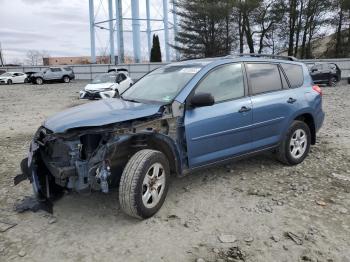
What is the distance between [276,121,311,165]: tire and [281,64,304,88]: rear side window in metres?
0.63

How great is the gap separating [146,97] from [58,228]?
1.93m

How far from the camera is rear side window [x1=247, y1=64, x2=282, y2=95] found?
507 centimetres

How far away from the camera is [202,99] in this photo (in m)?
4.18

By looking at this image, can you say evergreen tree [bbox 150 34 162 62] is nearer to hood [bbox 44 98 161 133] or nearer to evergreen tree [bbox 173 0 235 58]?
evergreen tree [bbox 173 0 235 58]

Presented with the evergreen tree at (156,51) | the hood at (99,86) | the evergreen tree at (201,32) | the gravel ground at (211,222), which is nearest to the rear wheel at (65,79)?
the evergreen tree at (201,32)

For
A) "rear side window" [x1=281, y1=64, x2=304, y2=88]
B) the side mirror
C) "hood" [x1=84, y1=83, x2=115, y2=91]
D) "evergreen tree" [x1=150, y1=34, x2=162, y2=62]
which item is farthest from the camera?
"evergreen tree" [x1=150, y1=34, x2=162, y2=62]

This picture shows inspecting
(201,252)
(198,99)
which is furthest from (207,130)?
(201,252)

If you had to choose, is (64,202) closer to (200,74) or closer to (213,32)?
(200,74)

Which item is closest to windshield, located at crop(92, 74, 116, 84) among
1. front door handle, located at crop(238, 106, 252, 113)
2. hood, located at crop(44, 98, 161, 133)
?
hood, located at crop(44, 98, 161, 133)

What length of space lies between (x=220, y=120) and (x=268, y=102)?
1.00 m

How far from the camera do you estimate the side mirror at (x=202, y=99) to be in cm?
419

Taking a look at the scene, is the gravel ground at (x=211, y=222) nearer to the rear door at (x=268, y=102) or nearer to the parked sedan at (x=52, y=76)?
the rear door at (x=268, y=102)

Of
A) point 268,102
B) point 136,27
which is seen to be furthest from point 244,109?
point 136,27

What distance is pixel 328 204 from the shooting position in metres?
4.27
